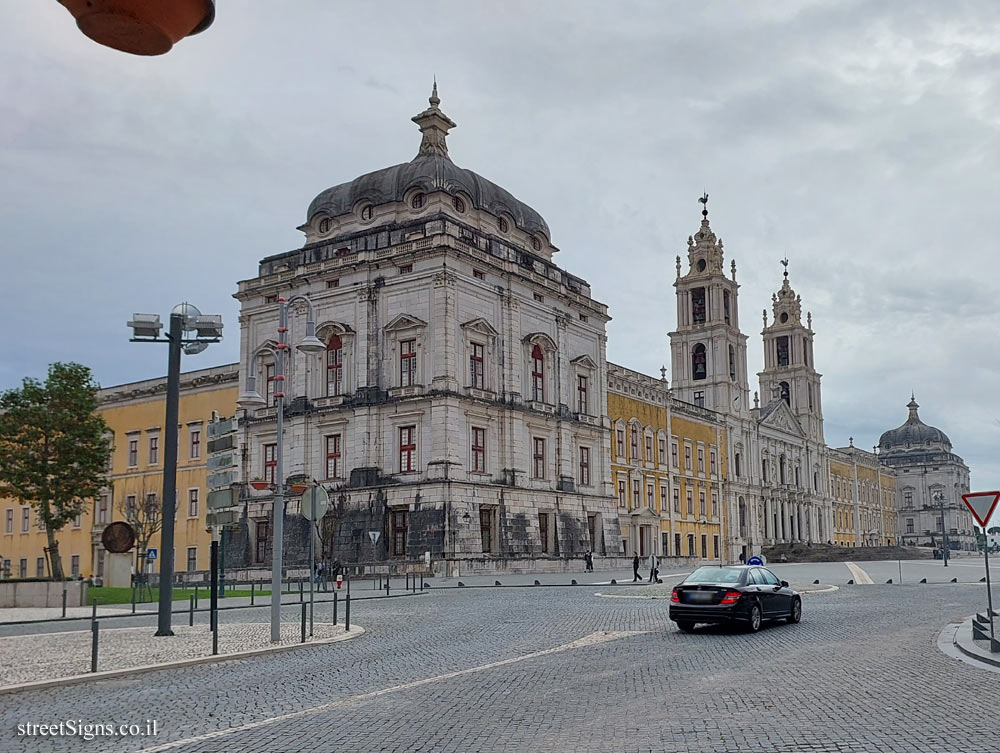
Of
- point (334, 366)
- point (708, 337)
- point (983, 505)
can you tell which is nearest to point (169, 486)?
point (983, 505)

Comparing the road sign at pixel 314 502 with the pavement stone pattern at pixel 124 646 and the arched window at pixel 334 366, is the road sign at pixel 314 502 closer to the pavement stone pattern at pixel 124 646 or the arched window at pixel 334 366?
the pavement stone pattern at pixel 124 646

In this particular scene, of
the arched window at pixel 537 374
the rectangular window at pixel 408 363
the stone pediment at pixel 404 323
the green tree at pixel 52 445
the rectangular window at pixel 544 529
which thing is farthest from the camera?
the arched window at pixel 537 374

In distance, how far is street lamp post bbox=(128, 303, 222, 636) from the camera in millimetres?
18656

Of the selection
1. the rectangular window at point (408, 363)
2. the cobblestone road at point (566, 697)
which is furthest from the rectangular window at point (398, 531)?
the cobblestone road at point (566, 697)

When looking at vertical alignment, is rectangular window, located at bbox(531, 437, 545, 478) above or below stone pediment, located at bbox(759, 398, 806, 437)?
below

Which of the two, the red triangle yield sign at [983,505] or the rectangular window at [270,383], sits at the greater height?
the rectangular window at [270,383]

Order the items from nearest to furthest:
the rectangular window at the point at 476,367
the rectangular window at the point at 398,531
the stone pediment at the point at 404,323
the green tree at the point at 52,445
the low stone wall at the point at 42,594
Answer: the low stone wall at the point at 42,594
the green tree at the point at 52,445
the rectangular window at the point at 398,531
the stone pediment at the point at 404,323
the rectangular window at the point at 476,367

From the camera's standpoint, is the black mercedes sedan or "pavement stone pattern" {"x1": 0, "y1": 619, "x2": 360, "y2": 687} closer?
"pavement stone pattern" {"x1": 0, "y1": 619, "x2": 360, "y2": 687}

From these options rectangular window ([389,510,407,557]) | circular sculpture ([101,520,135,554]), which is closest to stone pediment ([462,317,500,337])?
rectangular window ([389,510,407,557])

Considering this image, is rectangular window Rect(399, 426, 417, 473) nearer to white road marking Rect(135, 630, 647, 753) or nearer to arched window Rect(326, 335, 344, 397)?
arched window Rect(326, 335, 344, 397)

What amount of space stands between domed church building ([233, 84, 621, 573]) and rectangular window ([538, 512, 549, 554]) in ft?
0.35

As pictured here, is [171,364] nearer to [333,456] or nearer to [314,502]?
[314,502]

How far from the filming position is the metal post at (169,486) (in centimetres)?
1881

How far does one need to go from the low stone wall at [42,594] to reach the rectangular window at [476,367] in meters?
24.5
